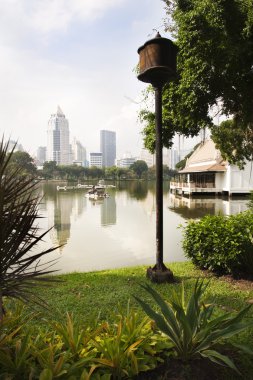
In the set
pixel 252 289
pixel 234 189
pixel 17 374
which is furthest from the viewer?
pixel 234 189

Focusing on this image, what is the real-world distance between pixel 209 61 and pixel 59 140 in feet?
567

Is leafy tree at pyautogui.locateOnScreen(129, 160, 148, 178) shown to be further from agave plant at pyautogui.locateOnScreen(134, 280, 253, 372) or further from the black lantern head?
agave plant at pyautogui.locateOnScreen(134, 280, 253, 372)

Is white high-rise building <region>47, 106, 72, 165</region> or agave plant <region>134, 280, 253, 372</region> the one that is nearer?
agave plant <region>134, 280, 253, 372</region>

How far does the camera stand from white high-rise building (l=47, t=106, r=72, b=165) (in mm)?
168375

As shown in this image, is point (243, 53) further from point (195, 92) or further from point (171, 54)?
point (171, 54)

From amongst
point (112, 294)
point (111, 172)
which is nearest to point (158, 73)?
point (112, 294)

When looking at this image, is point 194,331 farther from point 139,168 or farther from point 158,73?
point 139,168

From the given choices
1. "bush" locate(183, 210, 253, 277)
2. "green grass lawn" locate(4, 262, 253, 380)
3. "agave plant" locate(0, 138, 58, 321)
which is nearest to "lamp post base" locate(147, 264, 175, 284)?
"green grass lawn" locate(4, 262, 253, 380)

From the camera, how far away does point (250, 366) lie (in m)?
2.54

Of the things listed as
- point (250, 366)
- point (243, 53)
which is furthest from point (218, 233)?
point (243, 53)

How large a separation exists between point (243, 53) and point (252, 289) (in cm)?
661

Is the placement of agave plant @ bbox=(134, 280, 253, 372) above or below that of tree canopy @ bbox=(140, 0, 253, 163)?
below

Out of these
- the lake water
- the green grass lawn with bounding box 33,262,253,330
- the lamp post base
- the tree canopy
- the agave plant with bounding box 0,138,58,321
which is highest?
the tree canopy

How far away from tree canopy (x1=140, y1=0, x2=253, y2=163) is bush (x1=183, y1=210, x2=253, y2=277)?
4.30m
